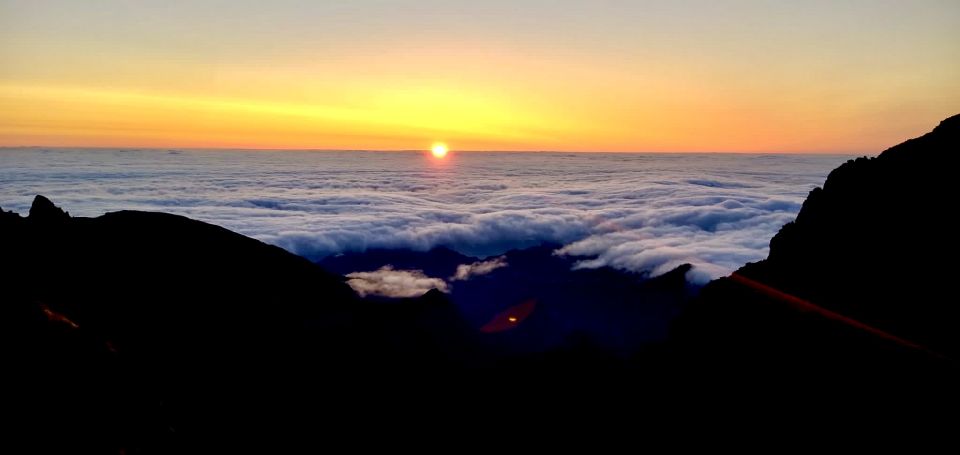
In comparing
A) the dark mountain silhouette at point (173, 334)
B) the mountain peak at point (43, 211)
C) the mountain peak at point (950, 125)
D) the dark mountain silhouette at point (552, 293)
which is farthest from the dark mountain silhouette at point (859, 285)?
the dark mountain silhouette at point (552, 293)

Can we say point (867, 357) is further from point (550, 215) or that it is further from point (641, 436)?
point (550, 215)

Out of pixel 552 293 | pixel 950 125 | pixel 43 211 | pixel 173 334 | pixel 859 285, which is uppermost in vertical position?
pixel 950 125

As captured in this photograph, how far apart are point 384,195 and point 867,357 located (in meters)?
153

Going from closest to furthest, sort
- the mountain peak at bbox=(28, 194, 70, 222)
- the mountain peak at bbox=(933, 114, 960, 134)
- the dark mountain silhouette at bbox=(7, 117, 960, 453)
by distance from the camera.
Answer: the dark mountain silhouette at bbox=(7, 117, 960, 453) < the mountain peak at bbox=(933, 114, 960, 134) < the mountain peak at bbox=(28, 194, 70, 222)

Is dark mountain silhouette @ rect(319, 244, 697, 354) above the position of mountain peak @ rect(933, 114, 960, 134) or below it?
below

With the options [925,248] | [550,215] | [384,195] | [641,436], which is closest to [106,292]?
[641,436]

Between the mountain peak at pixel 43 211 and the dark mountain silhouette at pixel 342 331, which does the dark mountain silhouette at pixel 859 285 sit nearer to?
the dark mountain silhouette at pixel 342 331

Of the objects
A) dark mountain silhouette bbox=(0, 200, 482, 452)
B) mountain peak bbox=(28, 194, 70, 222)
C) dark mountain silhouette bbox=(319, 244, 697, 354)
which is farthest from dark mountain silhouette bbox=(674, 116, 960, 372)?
dark mountain silhouette bbox=(319, 244, 697, 354)

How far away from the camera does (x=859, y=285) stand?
635 inches

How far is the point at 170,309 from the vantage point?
1984cm

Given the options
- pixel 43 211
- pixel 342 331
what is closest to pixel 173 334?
pixel 43 211

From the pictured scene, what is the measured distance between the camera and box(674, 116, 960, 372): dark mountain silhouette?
11.3 metres

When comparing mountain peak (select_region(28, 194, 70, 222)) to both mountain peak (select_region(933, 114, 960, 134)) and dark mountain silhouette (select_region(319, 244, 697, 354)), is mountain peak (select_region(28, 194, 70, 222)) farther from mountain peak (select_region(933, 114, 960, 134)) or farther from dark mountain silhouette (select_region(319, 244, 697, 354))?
dark mountain silhouette (select_region(319, 244, 697, 354))

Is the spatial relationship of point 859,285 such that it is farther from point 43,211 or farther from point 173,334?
point 43,211
